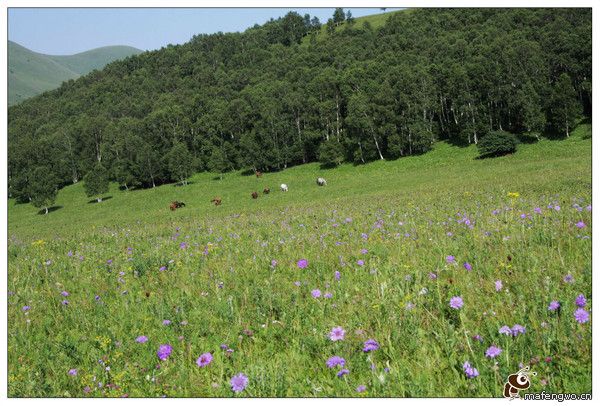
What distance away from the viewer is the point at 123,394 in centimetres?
312

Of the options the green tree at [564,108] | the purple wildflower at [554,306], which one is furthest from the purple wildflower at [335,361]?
the green tree at [564,108]

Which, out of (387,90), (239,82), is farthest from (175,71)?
(387,90)

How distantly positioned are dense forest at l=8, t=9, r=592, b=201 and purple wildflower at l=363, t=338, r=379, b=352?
67907 mm

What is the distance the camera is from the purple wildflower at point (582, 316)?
9.64 ft

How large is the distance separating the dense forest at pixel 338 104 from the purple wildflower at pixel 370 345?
223ft

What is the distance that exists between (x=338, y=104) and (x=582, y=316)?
9560 cm

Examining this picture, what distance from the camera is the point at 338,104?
95688mm

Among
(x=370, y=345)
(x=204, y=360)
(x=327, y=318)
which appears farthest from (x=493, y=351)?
(x=204, y=360)

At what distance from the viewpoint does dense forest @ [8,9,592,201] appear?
7262 cm

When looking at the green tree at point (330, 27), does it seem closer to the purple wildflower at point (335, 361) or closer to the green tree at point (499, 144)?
the green tree at point (499, 144)

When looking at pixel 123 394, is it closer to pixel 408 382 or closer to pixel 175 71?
pixel 408 382

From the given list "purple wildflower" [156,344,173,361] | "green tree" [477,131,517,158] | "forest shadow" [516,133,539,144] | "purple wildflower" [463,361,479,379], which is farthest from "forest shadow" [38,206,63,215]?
"purple wildflower" [463,361,479,379]

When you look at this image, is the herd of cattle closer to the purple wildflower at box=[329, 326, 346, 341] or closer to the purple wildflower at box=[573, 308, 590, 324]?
the purple wildflower at box=[329, 326, 346, 341]
